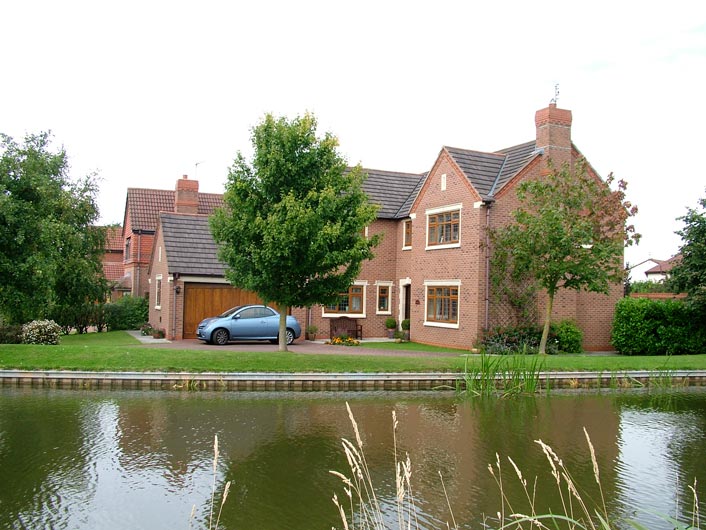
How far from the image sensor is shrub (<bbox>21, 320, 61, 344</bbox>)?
20766 millimetres

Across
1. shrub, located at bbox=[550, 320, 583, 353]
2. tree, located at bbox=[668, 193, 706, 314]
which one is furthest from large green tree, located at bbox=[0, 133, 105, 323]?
tree, located at bbox=[668, 193, 706, 314]

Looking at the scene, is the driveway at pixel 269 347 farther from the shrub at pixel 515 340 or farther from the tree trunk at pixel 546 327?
the tree trunk at pixel 546 327

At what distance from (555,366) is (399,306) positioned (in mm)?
11570

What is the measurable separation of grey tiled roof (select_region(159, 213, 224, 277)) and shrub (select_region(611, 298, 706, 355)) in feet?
50.0

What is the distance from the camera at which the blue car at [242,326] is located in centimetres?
2414

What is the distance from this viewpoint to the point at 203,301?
27.1m

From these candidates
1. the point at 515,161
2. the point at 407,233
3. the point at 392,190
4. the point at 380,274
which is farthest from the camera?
the point at 392,190

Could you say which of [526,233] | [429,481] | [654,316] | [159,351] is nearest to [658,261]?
[654,316]

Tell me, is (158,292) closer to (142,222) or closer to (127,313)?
(127,313)

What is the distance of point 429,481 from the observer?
8617 millimetres

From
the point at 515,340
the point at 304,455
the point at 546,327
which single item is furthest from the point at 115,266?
the point at 304,455

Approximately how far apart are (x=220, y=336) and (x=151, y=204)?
17.9 m

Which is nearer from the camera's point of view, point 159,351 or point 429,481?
point 429,481

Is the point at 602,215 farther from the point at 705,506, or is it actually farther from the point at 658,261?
the point at 658,261
